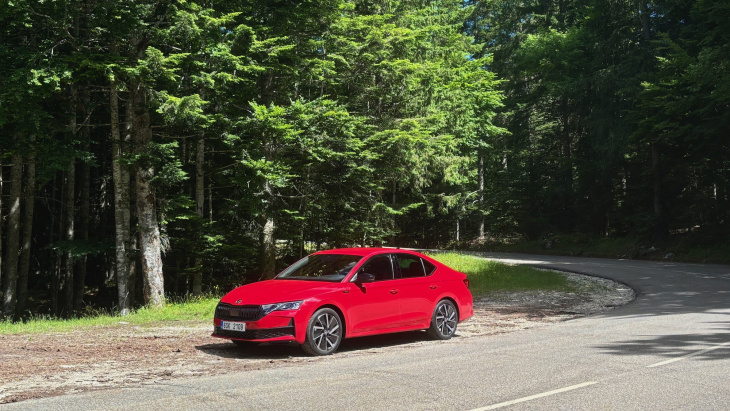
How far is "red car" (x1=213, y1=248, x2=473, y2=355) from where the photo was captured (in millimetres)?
8961

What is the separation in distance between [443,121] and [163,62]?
13231 millimetres

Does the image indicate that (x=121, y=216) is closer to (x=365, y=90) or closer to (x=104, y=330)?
(x=104, y=330)

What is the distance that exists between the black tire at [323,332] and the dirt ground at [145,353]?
0.18 m

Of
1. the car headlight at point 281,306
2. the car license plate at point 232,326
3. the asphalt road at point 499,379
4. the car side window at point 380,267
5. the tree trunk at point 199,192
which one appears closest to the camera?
the asphalt road at point 499,379

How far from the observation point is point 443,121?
25906 millimetres

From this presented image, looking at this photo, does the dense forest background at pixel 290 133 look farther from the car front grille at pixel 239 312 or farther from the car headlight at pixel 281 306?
the car headlight at pixel 281 306

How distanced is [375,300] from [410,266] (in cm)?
116

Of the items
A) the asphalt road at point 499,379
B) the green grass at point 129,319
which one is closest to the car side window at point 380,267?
the asphalt road at point 499,379

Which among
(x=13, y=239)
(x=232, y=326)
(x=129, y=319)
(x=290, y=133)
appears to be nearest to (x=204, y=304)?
(x=129, y=319)

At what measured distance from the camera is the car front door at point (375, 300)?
9633mm

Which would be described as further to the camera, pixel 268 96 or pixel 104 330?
pixel 268 96

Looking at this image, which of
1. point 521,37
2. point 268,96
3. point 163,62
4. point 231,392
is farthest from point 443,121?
point 521,37

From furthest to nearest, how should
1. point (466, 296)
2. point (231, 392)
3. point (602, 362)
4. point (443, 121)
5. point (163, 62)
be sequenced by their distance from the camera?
1. point (443, 121)
2. point (163, 62)
3. point (466, 296)
4. point (602, 362)
5. point (231, 392)

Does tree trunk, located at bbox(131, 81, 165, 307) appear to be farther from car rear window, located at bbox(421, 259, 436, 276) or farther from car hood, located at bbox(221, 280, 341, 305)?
Result: car rear window, located at bbox(421, 259, 436, 276)
